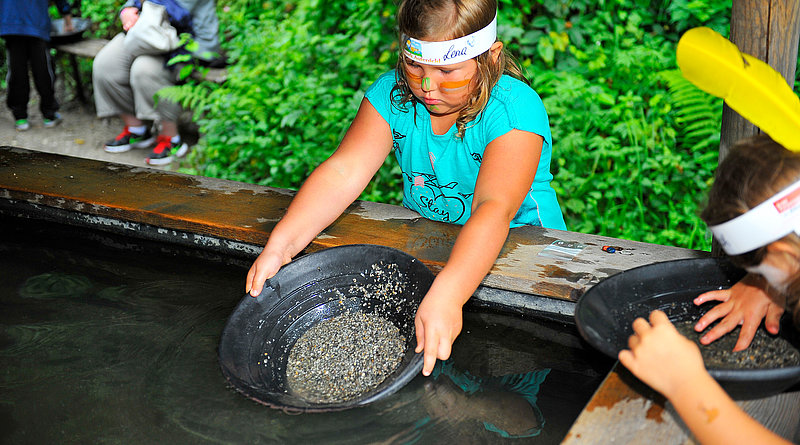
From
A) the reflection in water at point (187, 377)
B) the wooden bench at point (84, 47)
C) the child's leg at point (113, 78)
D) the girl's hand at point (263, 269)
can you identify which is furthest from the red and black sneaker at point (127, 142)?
the girl's hand at point (263, 269)

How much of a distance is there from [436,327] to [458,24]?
832mm

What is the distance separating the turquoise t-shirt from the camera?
80.0 inches

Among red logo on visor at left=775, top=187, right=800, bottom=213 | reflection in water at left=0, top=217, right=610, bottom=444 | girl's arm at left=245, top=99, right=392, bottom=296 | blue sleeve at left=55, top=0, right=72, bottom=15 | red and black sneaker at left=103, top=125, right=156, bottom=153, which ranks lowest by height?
red and black sneaker at left=103, top=125, right=156, bottom=153

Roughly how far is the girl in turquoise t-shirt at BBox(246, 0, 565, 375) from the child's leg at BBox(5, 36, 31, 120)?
474 cm

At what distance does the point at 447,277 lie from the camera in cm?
171

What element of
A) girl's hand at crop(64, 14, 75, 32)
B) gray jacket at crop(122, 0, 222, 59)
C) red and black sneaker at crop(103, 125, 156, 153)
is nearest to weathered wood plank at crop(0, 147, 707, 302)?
gray jacket at crop(122, 0, 222, 59)

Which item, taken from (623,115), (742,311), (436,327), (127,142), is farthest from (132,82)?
(742,311)

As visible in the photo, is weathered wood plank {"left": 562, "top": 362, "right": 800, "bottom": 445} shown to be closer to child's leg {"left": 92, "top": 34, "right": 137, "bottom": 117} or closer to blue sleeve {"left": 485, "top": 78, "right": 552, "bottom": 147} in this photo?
blue sleeve {"left": 485, "top": 78, "right": 552, "bottom": 147}

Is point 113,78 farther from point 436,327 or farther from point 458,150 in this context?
point 436,327

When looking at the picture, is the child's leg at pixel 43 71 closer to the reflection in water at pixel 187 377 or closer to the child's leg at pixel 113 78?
the child's leg at pixel 113 78

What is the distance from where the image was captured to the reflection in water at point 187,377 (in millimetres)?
1722

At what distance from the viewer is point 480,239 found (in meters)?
1.80

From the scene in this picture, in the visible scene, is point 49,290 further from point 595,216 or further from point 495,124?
point 595,216

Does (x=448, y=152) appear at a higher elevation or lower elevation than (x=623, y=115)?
higher
